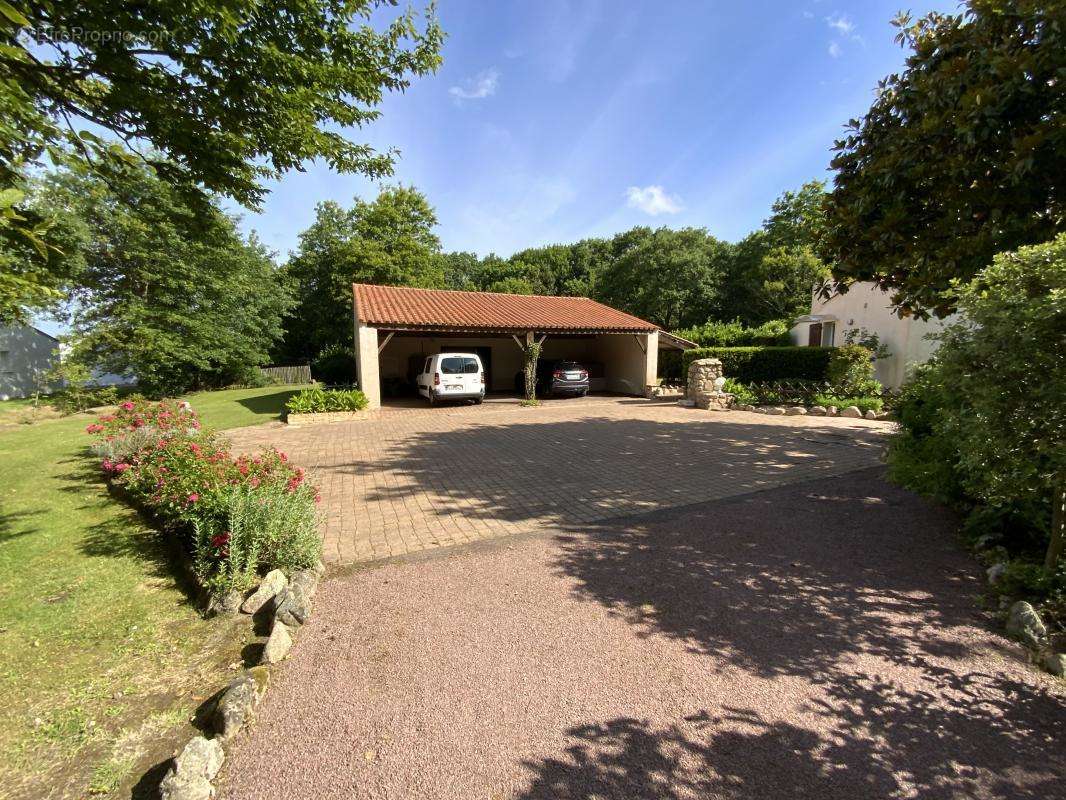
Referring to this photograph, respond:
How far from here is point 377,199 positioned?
108 ft

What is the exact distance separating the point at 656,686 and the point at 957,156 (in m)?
6.50

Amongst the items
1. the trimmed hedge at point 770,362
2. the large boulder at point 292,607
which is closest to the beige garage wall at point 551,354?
the trimmed hedge at point 770,362

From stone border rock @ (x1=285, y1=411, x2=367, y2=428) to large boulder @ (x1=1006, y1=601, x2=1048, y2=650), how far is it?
1303cm

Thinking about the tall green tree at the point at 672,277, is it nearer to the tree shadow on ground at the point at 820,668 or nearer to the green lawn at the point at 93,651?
the tree shadow on ground at the point at 820,668

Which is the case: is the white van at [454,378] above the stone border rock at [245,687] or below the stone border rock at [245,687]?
above

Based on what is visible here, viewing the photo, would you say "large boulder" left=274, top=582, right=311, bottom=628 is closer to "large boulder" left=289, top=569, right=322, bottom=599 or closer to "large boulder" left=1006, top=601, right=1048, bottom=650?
"large boulder" left=289, top=569, right=322, bottom=599

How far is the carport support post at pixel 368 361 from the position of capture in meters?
14.0

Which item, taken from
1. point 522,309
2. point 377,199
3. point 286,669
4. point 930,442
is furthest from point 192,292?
point 930,442

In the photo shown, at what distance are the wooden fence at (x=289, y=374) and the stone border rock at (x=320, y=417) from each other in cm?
1901

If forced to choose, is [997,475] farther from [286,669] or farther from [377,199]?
[377,199]

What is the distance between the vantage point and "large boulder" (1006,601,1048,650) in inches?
111

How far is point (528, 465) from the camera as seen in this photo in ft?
24.6

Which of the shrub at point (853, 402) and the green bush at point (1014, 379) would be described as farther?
the shrub at point (853, 402)

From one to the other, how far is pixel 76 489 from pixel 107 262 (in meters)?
21.9
